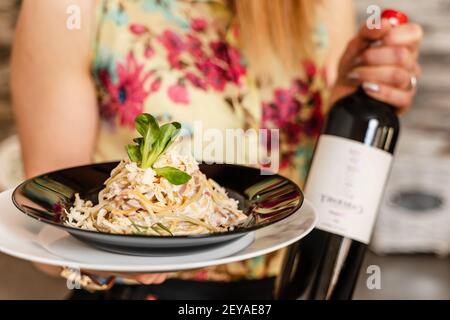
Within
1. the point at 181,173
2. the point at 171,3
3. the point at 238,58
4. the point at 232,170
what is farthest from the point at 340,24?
the point at 181,173

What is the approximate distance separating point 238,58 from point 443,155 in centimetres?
127

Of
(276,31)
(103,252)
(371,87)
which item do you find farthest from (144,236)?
(276,31)

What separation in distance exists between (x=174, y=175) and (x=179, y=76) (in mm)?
463

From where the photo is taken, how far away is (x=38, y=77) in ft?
3.50

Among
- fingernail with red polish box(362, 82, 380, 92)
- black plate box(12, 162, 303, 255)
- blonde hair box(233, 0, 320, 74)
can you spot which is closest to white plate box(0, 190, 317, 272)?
black plate box(12, 162, 303, 255)

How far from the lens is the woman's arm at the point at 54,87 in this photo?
1056mm

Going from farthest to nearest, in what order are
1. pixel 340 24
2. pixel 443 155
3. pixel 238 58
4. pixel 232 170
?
1. pixel 443 155
2. pixel 340 24
3. pixel 238 58
4. pixel 232 170

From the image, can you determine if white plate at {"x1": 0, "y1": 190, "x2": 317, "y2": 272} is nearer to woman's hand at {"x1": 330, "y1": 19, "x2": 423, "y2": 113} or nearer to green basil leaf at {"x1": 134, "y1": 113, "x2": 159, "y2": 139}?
green basil leaf at {"x1": 134, "y1": 113, "x2": 159, "y2": 139}

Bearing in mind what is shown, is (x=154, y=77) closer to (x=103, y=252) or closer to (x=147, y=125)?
(x=147, y=125)

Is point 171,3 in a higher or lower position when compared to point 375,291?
higher

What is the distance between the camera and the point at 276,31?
1.17m

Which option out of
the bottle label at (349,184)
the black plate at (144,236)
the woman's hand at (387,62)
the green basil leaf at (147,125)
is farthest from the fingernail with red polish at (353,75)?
the green basil leaf at (147,125)

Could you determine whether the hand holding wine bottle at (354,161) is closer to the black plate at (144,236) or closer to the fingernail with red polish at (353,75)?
the fingernail with red polish at (353,75)
